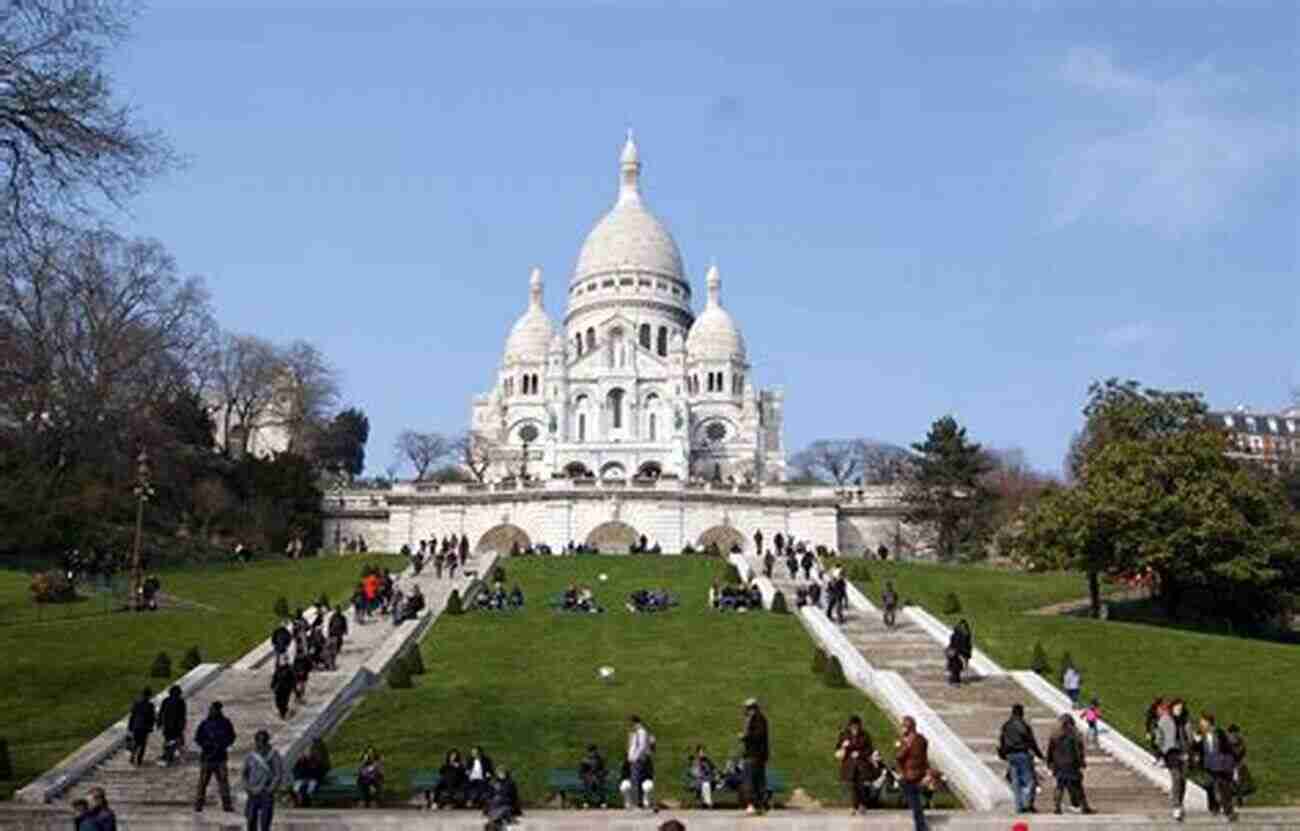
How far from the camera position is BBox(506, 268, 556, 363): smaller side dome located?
120981mm

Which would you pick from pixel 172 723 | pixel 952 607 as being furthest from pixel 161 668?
pixel 952 607

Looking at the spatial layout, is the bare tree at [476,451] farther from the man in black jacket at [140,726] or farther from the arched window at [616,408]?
the man in black jacket at [140,726]

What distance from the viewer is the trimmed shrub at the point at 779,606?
38250mm

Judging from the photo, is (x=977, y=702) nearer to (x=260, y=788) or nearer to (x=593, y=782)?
(x=593, y=782)

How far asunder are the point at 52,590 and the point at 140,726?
20.2 meters

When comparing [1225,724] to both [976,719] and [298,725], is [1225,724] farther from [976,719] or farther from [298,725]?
[298,725]

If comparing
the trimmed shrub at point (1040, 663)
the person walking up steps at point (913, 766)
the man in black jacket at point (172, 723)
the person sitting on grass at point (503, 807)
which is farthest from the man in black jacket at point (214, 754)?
the trimmed shrub at point (1040, 663)

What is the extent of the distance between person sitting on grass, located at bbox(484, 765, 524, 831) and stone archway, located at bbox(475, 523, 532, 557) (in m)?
51.6

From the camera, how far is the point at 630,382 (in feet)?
357

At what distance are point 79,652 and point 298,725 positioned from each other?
9.33m

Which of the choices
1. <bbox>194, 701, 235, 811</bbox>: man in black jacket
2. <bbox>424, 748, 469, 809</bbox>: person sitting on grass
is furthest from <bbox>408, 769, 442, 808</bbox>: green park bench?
<bbox>194, 701, 235, 811</bbox>: man in black jacket

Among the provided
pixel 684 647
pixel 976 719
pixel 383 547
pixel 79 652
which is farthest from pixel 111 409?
pixel 976 719

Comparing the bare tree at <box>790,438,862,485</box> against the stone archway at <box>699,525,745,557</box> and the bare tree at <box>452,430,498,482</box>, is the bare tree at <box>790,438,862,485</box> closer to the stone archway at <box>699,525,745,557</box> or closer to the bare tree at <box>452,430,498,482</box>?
the bare tree at <box>452,430,498,482</box>

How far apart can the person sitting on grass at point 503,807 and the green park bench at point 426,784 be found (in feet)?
4.81
